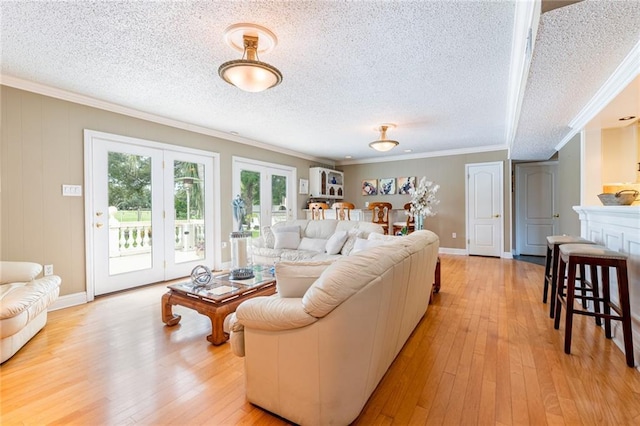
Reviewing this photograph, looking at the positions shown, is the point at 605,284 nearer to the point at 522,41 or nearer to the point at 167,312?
the point at 522,41

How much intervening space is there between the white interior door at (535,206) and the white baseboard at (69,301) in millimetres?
7851

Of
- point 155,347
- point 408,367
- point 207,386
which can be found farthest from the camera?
point 155,347

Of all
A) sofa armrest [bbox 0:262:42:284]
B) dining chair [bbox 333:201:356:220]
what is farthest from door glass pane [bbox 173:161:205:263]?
dining chair [bbox 333:201:356:220]

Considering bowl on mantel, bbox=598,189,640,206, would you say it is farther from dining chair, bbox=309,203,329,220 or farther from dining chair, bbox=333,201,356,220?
dining chair, bbox=309,203,329,220

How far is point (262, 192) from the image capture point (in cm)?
591

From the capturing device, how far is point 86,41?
227 cm

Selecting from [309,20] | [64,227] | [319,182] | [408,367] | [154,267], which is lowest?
[408,367]

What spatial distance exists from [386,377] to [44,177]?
395cm

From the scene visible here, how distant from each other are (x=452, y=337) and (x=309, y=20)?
2677 mm

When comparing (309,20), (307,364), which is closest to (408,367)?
(307,364)

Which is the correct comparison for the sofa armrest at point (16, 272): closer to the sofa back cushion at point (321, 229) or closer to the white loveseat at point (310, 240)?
the white loveseat at point (310, 240)

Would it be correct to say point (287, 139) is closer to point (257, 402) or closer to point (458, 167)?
point (458, 167)

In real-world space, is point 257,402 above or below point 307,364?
below

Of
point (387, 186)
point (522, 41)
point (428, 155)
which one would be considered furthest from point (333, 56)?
point (387, 186)
